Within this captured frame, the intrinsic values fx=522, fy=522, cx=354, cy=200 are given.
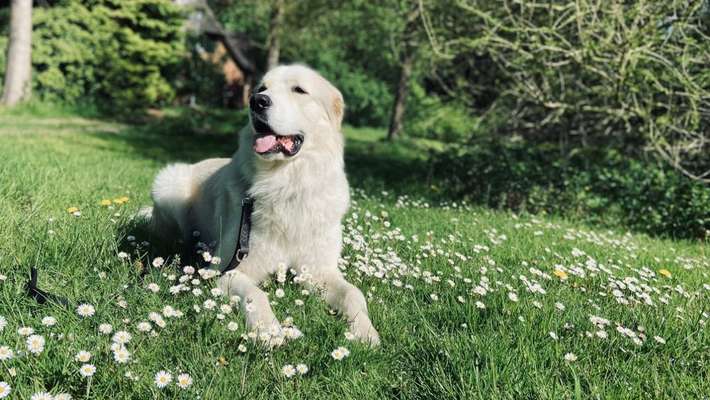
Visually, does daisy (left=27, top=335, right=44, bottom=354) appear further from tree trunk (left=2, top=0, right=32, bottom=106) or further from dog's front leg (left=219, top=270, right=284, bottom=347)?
tree trunk (left=2, top=0, right=32, bottom=106)

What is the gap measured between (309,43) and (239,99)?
10.5 meters

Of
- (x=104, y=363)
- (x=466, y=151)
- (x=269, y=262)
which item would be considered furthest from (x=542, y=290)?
(x=466, y=151)

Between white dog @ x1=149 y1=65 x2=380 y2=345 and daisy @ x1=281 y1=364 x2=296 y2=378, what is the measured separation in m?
0.82

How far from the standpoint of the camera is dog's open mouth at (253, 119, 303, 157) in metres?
3.16

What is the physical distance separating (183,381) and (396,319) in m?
1.14

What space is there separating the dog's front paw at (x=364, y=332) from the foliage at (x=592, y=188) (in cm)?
502

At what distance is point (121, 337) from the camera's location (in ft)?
6.34

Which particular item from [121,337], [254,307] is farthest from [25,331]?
[254,307]

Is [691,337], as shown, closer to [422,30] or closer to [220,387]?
[220,387]

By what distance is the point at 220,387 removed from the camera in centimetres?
187

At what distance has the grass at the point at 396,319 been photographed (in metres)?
1.96

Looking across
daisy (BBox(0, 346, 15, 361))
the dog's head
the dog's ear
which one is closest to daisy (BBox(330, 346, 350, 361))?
daisy (BBox(0, 346, 15, 361))

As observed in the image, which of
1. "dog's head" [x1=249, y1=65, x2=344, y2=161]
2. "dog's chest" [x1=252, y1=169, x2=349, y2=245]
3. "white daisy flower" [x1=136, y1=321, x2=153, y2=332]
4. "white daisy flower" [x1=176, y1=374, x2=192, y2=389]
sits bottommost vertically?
"white daisy flower" [x1=176, y1=374, x2=192, y2=389]

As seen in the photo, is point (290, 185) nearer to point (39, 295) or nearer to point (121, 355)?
point (39, 295)
